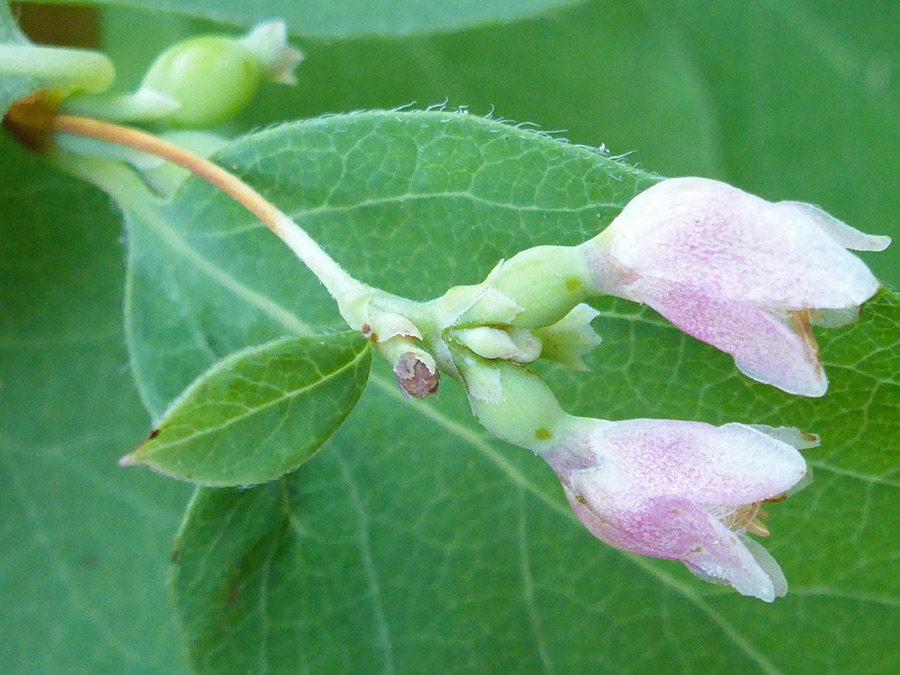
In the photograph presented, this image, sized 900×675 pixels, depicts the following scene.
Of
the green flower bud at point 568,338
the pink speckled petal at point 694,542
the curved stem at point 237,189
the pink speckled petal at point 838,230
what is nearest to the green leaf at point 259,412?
the curved stem at point 237,189

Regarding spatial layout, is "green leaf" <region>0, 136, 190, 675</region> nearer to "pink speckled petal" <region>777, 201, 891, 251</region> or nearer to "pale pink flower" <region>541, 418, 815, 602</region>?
"pale pink flower" <region>541, 418, 815, 602</region>

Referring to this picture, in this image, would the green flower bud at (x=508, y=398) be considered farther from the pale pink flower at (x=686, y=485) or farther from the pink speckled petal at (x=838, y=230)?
the pink speckled petal at (x=838, y=230)

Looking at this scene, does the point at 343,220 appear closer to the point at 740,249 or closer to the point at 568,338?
the point at 568,338

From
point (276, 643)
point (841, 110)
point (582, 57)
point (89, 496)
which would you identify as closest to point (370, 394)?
point (276, 643)

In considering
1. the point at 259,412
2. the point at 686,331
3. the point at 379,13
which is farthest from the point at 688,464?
the point at 379,13

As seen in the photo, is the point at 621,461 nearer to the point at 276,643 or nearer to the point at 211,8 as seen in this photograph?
the point at 276,643

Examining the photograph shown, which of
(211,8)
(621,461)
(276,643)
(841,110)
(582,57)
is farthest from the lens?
(841,110)
